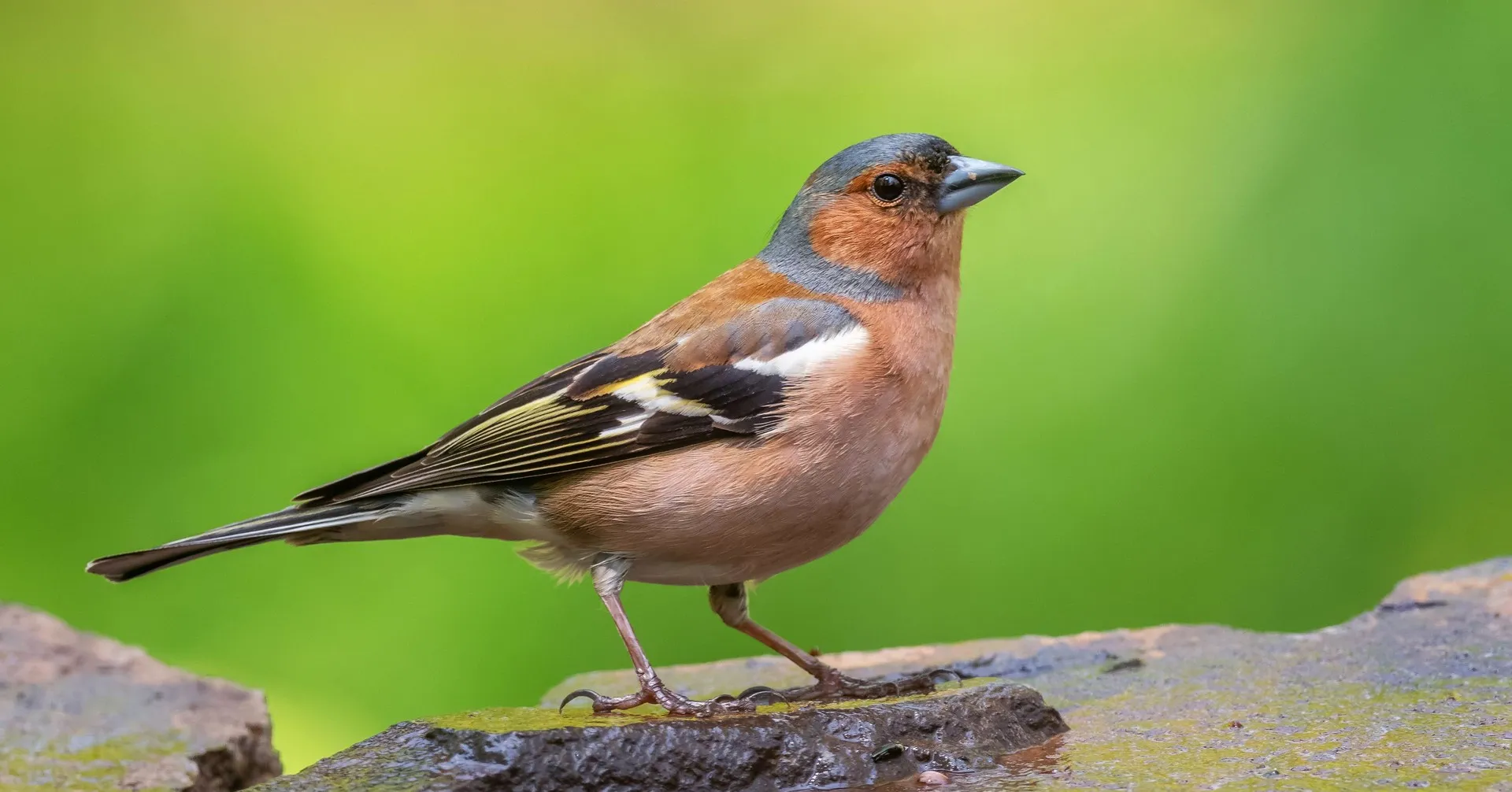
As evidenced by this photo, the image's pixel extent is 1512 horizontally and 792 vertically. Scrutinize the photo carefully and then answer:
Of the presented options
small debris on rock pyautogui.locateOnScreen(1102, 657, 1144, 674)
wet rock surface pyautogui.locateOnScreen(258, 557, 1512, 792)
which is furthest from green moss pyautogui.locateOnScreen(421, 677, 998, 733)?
small debris on rock pyautogui.locateOnScreen(1102, 657, 1144, 674)

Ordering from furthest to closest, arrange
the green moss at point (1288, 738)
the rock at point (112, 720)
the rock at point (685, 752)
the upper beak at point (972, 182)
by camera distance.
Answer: the upper beak at point (972, 182)
the rock at point (112, 720)
the rock at point (685, 752)
the green moss at point (1288, 738)

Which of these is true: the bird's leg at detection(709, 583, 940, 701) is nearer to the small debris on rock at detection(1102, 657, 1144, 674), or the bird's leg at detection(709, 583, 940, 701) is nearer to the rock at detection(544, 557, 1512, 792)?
the rock at detection(544, 557, 1512, 792)

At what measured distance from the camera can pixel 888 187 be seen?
4.34 metres

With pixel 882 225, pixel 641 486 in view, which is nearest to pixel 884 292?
pixel 882 225

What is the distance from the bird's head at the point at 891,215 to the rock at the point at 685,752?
1.40 m

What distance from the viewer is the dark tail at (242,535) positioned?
3.82 m

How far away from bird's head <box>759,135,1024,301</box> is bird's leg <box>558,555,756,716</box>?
3.39 feet

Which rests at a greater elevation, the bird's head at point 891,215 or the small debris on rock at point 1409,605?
the bird's head at point 891,215

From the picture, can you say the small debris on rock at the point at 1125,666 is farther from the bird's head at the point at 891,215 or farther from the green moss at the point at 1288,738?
the bird's head at the point at 891,215

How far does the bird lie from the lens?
149 inches

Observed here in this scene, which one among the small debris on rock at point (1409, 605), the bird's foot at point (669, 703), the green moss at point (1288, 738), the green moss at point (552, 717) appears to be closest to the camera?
the green moss at point (1288, 738)

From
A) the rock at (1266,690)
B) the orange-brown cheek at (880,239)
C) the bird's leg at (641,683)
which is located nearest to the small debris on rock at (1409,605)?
the rock at (1266,690)

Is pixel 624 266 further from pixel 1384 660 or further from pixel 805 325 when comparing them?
pixel 1384 660

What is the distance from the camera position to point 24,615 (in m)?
4.62
